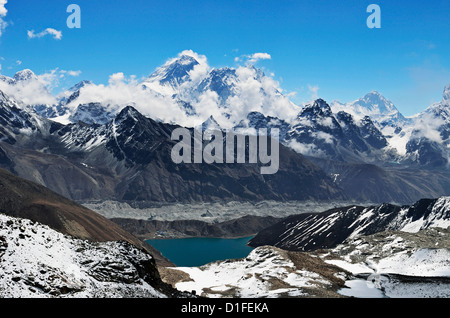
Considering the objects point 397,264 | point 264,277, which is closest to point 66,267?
point 264,277

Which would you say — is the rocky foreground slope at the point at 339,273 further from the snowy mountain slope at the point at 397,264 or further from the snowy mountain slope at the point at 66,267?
the snowy mountain slope at the point at 66,267

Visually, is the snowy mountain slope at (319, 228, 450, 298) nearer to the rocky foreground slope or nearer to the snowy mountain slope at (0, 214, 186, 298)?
the rocky foreground slope

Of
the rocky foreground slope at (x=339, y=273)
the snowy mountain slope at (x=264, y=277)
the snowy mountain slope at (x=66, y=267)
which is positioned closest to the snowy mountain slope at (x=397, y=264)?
the rocky foreground slope at (x=339, y=273)

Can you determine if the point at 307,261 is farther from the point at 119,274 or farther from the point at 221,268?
the point at 119,274

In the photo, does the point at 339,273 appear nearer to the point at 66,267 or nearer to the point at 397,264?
the point at 397,264

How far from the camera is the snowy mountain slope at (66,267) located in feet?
152

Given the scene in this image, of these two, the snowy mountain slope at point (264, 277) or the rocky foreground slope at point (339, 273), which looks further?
the snowy mountain slope at point (264, 277)

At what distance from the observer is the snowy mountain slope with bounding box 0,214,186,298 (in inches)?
1818

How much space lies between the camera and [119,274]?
184 feet
